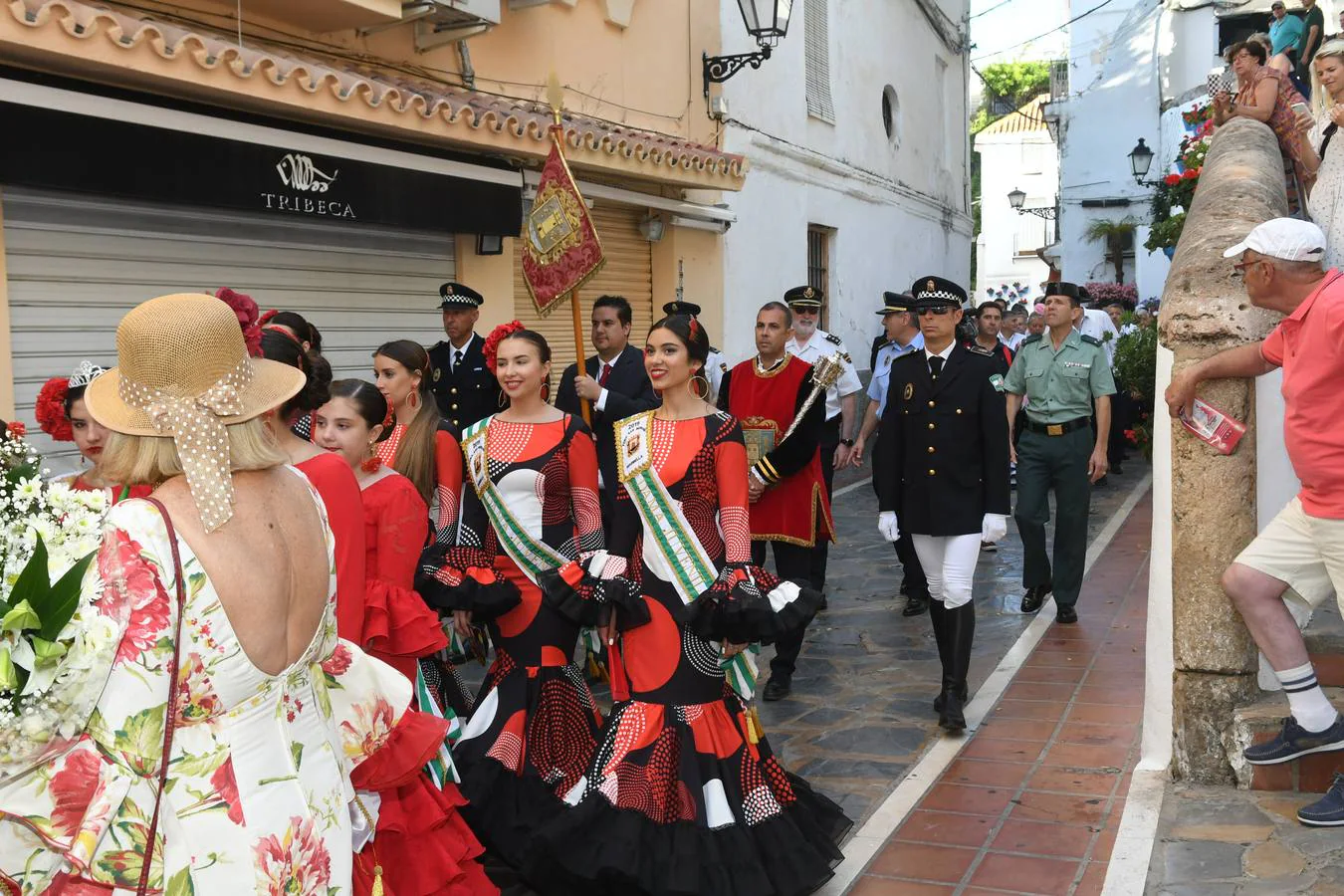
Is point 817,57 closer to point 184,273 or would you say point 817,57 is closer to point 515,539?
point 184,273

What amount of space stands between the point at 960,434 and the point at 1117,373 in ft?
35.7

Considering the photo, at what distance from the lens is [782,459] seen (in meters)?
7.18

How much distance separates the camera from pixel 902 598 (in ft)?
29.7

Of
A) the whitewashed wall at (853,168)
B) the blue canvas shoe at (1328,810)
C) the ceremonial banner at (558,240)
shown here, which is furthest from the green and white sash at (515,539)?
the whitewashed wall at (853,168)

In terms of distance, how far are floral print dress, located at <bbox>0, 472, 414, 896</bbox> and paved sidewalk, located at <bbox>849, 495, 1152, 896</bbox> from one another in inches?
97.5

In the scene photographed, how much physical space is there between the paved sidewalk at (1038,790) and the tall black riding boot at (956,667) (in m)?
0.12

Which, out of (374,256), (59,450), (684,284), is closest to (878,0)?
(684,284)

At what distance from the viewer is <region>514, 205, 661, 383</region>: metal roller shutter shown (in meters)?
11.7

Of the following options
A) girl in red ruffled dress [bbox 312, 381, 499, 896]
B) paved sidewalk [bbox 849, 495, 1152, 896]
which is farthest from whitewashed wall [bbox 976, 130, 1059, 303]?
girl in red ruffled dress [bbox 312, 381, 499, 896]

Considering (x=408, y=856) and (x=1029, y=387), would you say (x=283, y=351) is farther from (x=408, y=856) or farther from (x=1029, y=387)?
(x=1029, y=387)

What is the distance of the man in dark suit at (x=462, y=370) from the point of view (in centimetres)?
830

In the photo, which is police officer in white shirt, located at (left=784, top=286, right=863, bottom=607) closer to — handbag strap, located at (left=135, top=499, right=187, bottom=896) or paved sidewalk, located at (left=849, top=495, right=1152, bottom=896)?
paved sidewalk, located at (left=849, top=495, right=1152, bottom=896)

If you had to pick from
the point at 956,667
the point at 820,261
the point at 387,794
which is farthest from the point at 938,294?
the point at 820,261

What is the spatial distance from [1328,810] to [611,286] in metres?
9.37
